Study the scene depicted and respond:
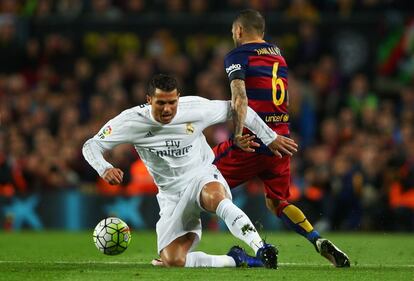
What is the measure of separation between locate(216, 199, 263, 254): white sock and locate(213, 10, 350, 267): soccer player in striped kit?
833 mm

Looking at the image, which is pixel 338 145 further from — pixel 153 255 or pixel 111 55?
pixel 153 255

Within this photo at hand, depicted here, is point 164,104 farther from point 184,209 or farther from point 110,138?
point 184,209

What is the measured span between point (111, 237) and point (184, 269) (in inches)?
31.2

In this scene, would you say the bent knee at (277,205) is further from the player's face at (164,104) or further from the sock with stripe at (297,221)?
the player's face at (164,104)

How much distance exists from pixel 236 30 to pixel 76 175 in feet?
27.2

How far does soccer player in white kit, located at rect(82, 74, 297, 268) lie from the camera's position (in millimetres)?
8938

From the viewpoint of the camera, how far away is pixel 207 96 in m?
17.8

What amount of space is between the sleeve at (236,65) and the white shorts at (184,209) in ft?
2.68

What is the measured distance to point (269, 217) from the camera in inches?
658

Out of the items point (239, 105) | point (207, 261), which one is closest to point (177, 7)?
point (239, 105)

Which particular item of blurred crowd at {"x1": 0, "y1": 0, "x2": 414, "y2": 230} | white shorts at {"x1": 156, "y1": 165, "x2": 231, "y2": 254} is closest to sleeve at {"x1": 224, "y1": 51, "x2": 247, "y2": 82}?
white shorts at {"x1": 156, "y1": 165, "x2": 231, "y2": 254}

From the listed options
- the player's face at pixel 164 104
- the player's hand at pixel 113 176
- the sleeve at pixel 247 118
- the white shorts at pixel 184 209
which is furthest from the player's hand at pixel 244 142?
the player's hand at pixel 113 176

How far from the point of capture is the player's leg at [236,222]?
834 cm

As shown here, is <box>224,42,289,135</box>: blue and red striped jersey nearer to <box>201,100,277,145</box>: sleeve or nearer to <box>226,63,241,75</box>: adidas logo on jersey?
<box>226,63,241,75</box>: adidas logo on jersey
